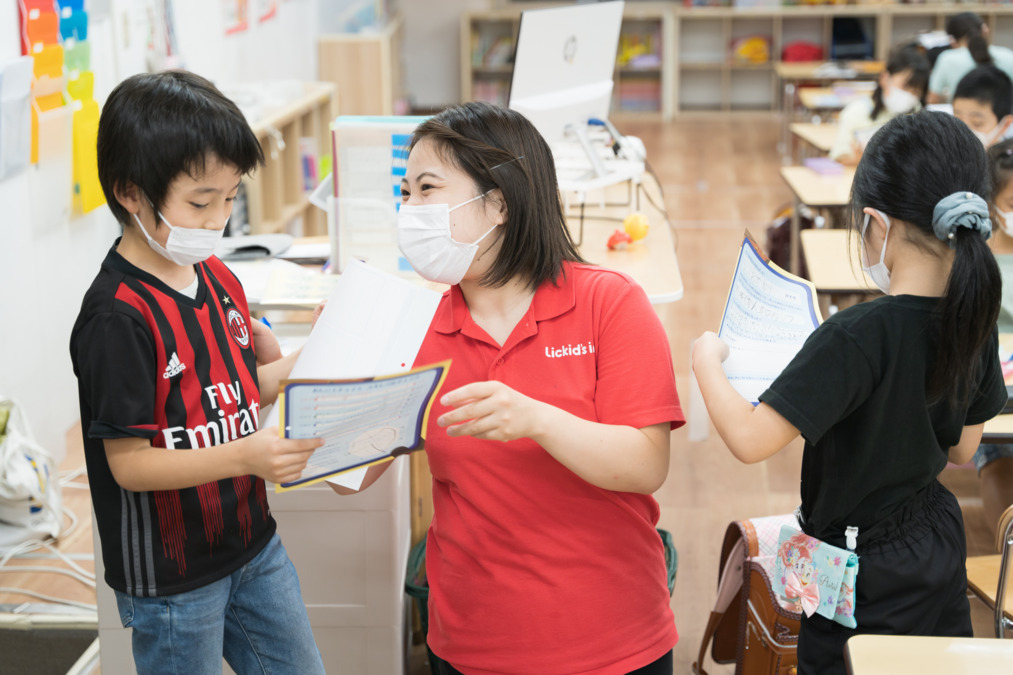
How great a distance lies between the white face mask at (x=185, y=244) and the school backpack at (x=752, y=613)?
1.10 metres

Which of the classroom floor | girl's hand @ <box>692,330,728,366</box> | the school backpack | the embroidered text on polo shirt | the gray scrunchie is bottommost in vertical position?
the classroom floor

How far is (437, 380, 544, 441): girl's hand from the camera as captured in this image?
1024 mm

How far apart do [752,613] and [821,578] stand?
0.60 meters

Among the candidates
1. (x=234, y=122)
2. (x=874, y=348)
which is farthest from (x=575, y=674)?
(x=234, y=122)

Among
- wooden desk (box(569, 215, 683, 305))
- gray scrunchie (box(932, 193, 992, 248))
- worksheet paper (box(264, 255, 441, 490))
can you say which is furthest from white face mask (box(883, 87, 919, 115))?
worksheet paper (box(264, 255, 441, 490))

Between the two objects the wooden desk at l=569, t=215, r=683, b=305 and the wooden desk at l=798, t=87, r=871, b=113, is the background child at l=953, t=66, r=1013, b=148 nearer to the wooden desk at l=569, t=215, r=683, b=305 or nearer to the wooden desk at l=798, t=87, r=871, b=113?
the wooden desk at l=569, t=215, r=683, b=305

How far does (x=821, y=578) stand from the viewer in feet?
4.28

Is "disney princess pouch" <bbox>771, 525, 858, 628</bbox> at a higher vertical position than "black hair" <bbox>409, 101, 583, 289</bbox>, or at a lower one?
lower

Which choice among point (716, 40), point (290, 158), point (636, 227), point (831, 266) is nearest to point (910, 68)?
point (831, 266)

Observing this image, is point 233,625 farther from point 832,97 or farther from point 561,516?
point 832,97

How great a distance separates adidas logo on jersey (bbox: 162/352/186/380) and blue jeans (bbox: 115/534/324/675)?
28 cm

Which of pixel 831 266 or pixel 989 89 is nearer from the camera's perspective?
pixel 831 266

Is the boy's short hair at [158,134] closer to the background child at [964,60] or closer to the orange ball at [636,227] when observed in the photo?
the orange ball at [636,227]

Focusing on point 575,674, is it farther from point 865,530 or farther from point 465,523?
point 865,530
